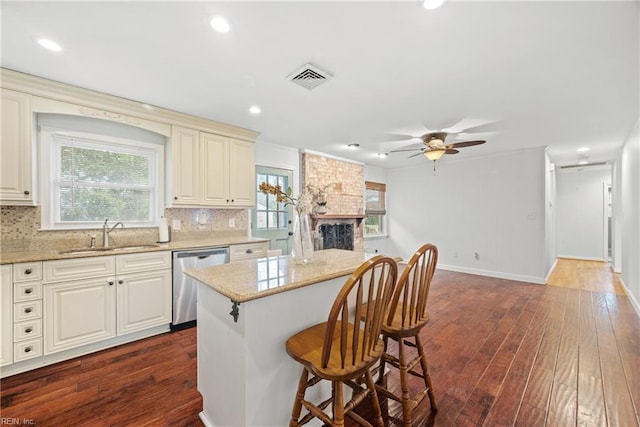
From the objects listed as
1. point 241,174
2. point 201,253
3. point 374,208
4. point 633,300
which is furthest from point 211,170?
point 633,300

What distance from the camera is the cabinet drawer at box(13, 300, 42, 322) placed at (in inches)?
84.4

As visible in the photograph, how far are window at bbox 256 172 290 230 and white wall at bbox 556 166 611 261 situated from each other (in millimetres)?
7528

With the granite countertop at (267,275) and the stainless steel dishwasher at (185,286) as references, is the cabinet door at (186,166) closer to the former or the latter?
the stainless steel dishwasher at (185,286)

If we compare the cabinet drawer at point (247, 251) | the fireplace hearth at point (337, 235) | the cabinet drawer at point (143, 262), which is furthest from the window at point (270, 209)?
the cabinet drawer at point (143, 262)

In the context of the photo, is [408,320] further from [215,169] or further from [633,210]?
[633,210]

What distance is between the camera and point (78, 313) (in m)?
2.42

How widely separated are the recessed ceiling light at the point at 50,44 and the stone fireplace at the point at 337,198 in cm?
347

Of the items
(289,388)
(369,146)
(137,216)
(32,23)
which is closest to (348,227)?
(369,146)

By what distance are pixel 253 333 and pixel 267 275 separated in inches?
14.0

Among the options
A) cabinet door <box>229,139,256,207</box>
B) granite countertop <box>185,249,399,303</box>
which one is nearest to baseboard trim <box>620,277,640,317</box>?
granite countertop <box>185,249,399,303</box>

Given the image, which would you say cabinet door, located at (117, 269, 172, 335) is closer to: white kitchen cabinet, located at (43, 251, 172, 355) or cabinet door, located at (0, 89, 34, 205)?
white kitchen cabinet, located at (43, 251, 172, 355)

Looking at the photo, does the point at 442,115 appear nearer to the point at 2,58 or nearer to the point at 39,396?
the point at 2,58

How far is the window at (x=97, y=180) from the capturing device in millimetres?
2709

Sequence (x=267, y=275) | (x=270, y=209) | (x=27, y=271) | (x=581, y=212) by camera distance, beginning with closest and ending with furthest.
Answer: (x=267, y=275), (x=27, y=271), (x=270, y=209), (x=581, y=212)
